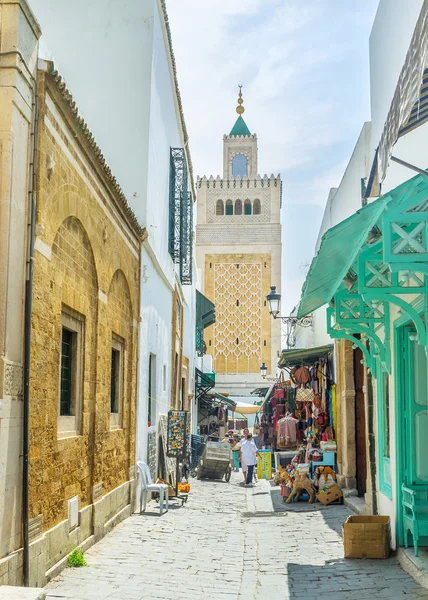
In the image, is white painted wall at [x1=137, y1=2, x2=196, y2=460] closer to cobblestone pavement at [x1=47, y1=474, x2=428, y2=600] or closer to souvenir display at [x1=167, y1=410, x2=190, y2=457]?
souvenir display at [x1=167, y1=410, x2=190, y2=457]

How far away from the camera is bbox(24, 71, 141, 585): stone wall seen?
19.8ft

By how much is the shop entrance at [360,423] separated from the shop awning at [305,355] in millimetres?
2309

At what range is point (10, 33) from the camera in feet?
17.9

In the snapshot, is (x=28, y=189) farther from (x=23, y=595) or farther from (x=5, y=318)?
(x=23, y=595)

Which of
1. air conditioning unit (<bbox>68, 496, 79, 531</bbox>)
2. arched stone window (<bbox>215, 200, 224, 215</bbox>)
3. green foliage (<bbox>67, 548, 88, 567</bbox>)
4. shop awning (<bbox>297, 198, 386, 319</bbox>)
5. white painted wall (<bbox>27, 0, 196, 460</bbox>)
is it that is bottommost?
green foliage (<bbox>67, 548, 88, 567</bbox>)

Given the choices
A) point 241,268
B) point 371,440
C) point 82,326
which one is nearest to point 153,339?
point 371,440

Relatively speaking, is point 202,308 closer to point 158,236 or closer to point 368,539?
point 158,236

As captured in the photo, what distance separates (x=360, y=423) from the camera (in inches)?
500

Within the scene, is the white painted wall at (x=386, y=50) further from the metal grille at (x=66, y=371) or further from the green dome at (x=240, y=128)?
the green dome at (x=240, y=128)

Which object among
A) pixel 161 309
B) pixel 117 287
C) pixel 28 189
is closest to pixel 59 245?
pixel 28 189

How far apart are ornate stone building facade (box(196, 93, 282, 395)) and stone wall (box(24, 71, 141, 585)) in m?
39.1

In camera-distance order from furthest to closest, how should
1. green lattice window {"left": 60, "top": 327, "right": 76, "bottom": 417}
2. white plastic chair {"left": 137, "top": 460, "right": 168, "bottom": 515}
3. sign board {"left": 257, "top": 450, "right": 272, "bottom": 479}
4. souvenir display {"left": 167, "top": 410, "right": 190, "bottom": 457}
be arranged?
1. sign board {"left": 257, "top": 450, "right": 272, "bottom": 479}
2. souvenir display {"left": 167, "top": 410, "right": 190, "bottom": 457}
3. white plastic chair {"left": 137, "top": 460, "right": 168, "bottom": 515}
4. green lattice window {"left": 60, "top": 327, "right": 76, "bottom": 417}

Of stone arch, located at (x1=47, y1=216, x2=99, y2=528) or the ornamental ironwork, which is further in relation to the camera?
the ornamental ironwork

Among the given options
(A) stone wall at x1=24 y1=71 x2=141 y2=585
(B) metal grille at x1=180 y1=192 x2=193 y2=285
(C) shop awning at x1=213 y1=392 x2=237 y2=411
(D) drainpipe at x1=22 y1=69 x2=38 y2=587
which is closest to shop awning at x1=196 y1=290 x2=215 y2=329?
(C) shop awning at x1=213 y1=392 x2=237 y2=411
